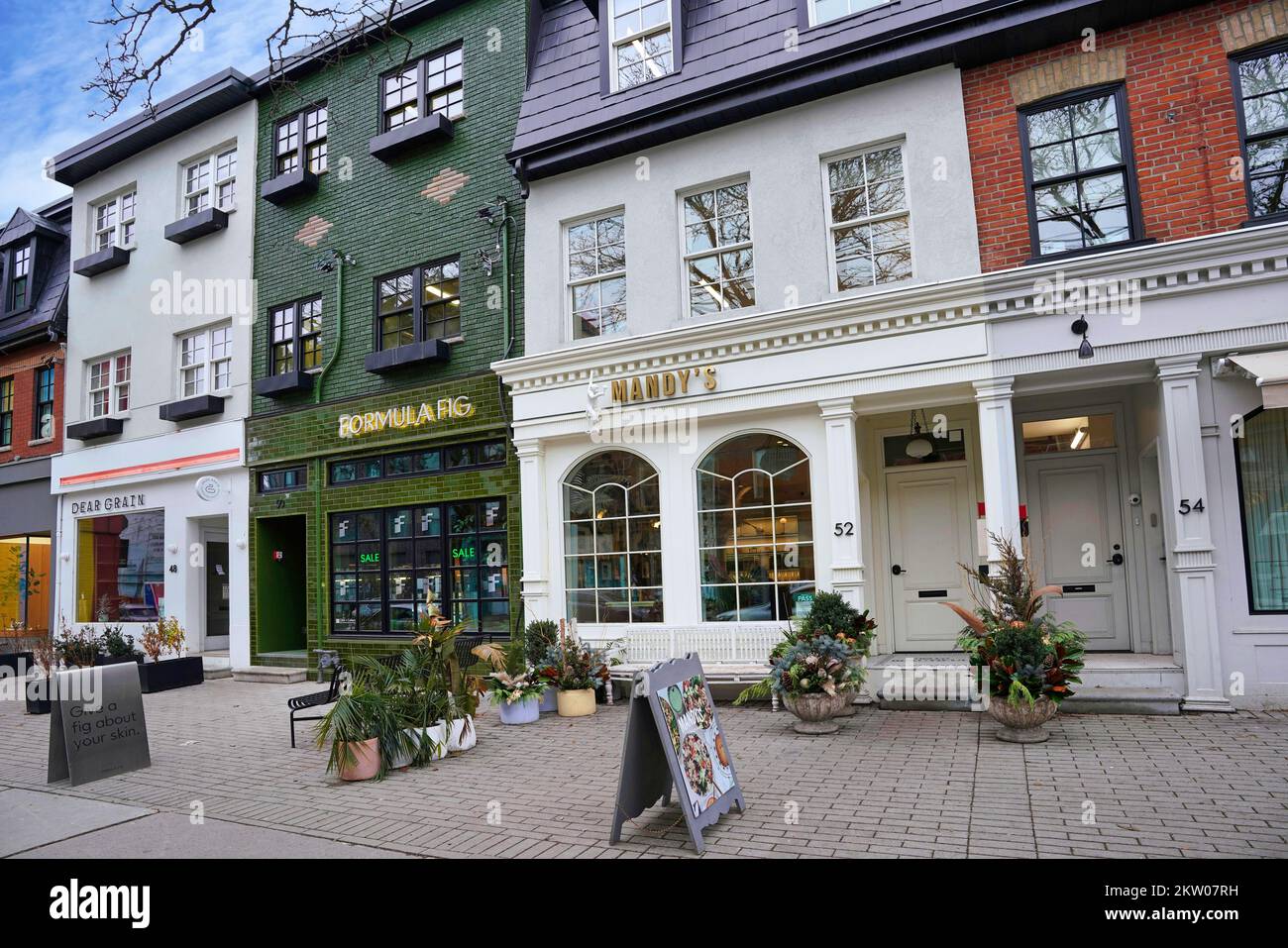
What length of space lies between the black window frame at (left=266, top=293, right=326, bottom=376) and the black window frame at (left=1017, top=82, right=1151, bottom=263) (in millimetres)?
11532

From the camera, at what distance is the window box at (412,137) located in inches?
546

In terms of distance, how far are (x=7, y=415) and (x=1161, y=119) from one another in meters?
23.9

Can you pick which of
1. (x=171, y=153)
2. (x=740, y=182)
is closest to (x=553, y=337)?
(x=740, y=182)

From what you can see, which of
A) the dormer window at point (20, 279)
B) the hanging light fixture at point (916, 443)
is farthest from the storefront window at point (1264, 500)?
the dormer window at point (20, 279)

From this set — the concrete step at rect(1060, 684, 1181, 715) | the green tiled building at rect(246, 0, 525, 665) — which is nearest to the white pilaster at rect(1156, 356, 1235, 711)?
the concrete step at rect(1060, 684, 1181, 715)

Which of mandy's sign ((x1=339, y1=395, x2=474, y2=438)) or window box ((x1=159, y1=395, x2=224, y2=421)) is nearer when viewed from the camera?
mandy's sign ((x1=339, y1=395, x2=474, y2=438))

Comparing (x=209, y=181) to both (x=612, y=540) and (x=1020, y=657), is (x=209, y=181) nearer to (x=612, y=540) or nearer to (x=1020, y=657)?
(x=612, y=540)

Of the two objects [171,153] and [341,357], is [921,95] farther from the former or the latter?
[171,153]

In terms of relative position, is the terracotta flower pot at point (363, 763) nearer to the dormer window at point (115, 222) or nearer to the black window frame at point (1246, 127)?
the black window frame at point (1246, 127)

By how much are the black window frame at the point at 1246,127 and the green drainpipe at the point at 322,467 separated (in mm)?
12997

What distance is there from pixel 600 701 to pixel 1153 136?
29.4ft

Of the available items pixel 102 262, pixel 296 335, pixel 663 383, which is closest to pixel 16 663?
pixel 296 335

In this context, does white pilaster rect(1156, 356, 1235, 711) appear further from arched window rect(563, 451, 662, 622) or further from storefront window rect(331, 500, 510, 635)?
storefront window rect(331, 500, 510, 635)

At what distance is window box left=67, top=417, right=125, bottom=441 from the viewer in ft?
59.1
